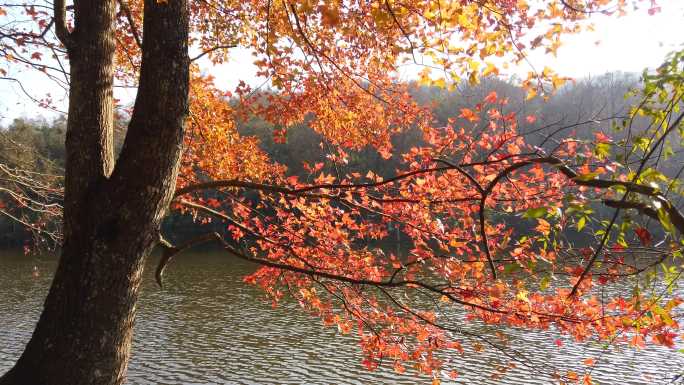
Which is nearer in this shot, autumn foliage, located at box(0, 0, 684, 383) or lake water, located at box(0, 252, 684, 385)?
autumn foliage, located at box(0, 0, 684, 383)

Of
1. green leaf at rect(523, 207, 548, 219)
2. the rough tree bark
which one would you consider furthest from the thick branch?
green leaf at rect(523, 207, 548, 219)

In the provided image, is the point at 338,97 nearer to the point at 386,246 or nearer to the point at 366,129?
the point at 366,129

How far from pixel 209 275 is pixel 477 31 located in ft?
74.2

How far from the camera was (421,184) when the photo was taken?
396 centimetres

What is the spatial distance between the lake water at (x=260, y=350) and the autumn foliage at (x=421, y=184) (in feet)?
15.9

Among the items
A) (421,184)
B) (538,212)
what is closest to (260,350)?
(421,184)

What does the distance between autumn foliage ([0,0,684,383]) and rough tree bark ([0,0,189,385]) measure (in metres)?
0.29

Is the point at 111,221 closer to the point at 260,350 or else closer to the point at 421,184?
the point at 421,184

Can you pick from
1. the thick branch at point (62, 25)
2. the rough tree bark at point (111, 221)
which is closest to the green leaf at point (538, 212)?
the rough tree bark at point (111, 221)

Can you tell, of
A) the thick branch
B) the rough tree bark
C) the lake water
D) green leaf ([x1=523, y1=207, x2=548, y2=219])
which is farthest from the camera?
the lake water

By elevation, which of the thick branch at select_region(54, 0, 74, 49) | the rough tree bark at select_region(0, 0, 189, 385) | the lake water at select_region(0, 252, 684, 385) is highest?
the thick branch at select_region(54, 0, 74, 49)

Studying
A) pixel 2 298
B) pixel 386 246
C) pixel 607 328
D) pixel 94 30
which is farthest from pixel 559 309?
pixel 386 246

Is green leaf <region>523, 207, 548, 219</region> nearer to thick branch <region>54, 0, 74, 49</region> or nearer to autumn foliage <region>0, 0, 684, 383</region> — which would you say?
autumn foliage <region>0, 0, 684, 383</region>

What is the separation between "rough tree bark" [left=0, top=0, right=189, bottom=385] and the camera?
109 inches
